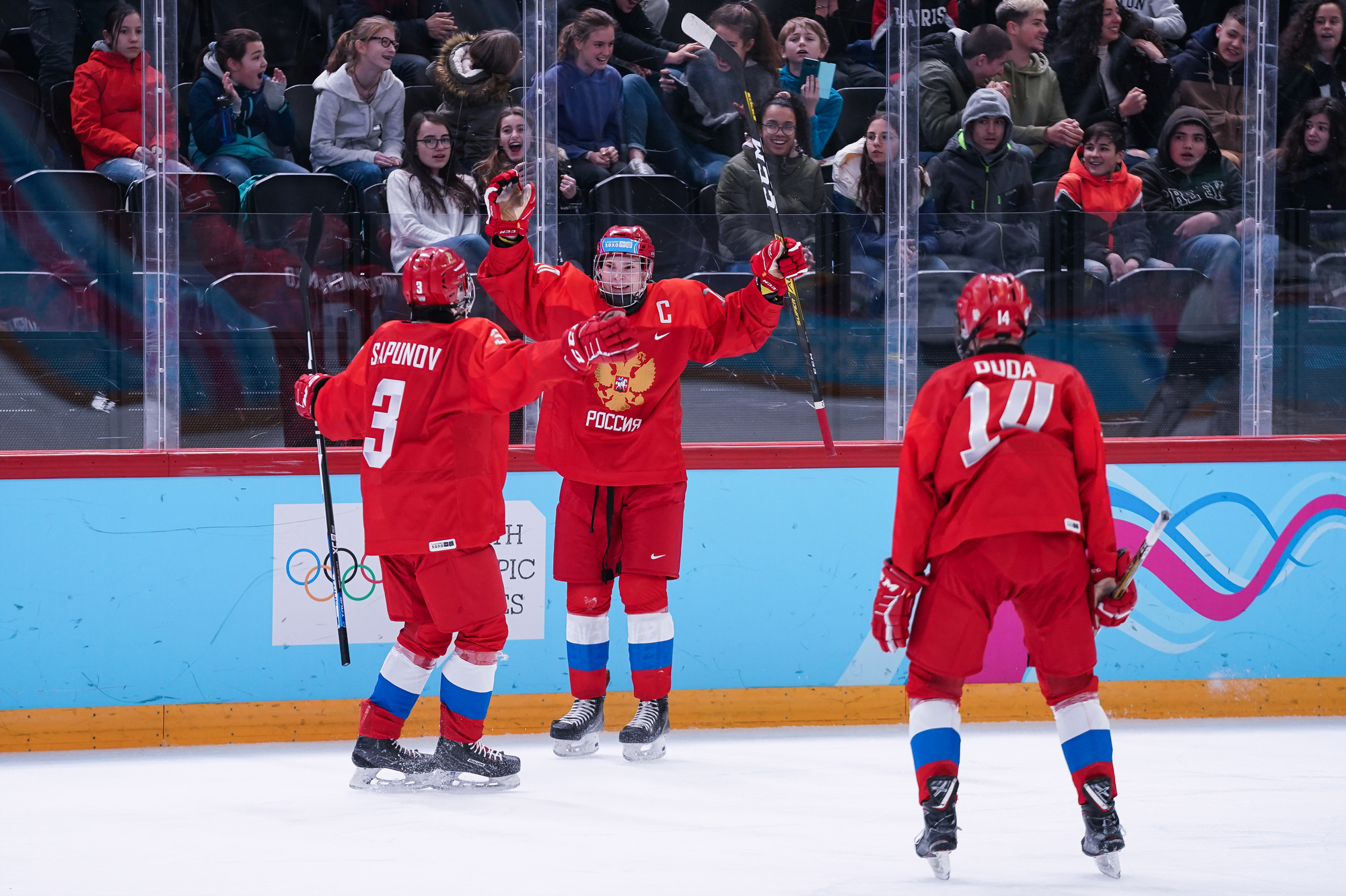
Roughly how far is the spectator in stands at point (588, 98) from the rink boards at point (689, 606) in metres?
1.11

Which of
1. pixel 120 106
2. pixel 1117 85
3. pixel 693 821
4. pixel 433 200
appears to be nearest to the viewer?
pixel 693 821

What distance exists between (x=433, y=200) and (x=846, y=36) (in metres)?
1.55

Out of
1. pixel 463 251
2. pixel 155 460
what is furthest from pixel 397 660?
pixel 463 251

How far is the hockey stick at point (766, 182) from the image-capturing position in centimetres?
428

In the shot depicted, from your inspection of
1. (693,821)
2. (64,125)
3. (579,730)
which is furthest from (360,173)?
(693,821)

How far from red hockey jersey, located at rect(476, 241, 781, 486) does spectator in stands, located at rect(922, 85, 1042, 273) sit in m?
0.89

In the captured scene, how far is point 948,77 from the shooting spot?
479cm

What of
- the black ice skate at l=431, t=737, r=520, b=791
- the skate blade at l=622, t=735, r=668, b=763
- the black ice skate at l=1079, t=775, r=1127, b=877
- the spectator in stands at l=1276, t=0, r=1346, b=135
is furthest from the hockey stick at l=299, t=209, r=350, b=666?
the spectator in stands at l=1276, t=0, r=1346, b=135

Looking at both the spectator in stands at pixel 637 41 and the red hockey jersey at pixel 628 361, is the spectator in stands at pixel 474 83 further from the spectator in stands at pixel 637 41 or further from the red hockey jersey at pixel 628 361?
the red hockey jersey at pixel 628 361

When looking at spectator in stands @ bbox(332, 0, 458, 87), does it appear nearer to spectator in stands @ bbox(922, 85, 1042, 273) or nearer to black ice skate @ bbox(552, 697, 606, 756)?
spectator in stands @ bbox(922, 85, 1042, 273)

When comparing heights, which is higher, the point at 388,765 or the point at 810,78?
the point at 810,78

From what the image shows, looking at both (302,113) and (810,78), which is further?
(810,78)

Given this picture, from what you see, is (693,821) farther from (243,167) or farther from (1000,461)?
(243,167)

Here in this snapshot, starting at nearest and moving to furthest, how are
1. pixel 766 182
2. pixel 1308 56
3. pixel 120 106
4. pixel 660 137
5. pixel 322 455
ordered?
pixel 322 455 → pixel 766 182 → pixel 120 106 → pixel 660 137 → pixel 1308 56
